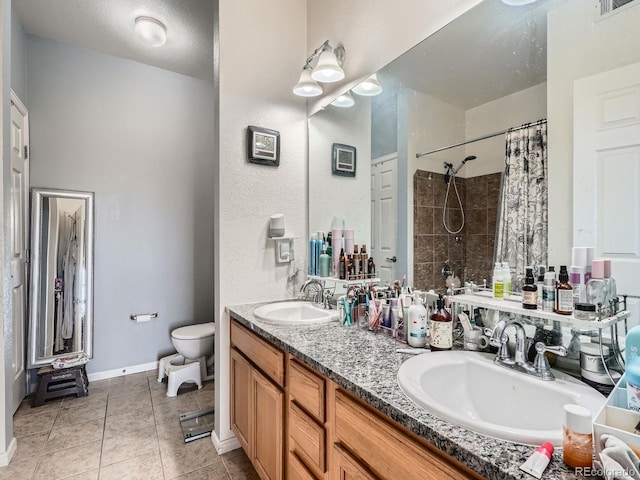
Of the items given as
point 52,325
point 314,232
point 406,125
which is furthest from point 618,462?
point 52,325

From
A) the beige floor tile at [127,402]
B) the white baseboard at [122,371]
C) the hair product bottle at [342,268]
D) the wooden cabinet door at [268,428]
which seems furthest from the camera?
the white baseboard at [122,371]

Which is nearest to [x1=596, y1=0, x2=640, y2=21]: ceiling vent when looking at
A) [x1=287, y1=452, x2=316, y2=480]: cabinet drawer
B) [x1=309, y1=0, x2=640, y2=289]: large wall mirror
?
[x1=309, y1=0, x2=640, y2=289]: large wall mirror

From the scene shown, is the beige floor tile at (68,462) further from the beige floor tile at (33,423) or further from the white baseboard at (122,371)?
the white baseboard at (122,371)

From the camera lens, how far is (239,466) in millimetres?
1812

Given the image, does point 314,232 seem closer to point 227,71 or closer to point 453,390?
point 227,71

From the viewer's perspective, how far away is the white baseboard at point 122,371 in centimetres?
285

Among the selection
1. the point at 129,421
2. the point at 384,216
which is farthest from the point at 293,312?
the point at 129,421

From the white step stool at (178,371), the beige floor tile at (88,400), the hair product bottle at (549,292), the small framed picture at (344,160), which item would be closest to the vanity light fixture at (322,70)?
the small framed picture at (344,160)

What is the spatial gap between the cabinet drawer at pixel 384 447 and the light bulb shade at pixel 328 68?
150cm

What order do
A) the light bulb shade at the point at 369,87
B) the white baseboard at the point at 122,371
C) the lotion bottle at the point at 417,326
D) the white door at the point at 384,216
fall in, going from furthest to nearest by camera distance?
the white baseboard at the point at 122,371 < the light bulb shade at the point at 369,87 < the white door at the point at 384,216 < the lotion bottle at the point at 417,326

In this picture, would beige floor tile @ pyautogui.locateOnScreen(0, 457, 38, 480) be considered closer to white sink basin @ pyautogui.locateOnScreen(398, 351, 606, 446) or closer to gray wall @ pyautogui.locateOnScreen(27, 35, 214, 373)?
gray wall @ pyautogui.locateOnScreen(27, 35, 214, 373)

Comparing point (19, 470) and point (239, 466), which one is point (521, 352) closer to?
point (239, 466)

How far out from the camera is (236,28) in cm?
196

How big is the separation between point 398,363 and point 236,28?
2.03m
